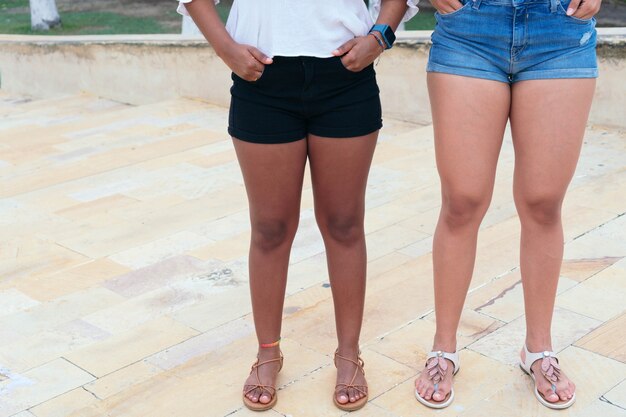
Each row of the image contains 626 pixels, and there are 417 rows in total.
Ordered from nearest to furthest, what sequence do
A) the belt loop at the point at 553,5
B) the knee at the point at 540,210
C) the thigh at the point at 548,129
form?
the belt loop at the point at 553,5
the thigh at the point at 548,129
the knee at the point at 540,210

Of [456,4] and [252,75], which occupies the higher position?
[456,4]

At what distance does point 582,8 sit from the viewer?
2645mm

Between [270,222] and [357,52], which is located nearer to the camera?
[357,52]

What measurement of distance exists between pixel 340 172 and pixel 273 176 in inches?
8.1

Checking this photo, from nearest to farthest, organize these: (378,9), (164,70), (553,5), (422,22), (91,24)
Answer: (553,5), (378,9), (164,70), (422,22), (91,24)

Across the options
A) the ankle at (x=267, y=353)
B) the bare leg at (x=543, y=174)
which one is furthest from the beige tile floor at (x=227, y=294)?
the bare leg at (x=543, y=174)

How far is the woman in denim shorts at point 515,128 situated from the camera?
267cm

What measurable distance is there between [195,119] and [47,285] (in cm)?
362

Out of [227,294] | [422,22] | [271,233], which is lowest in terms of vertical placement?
[422,22]

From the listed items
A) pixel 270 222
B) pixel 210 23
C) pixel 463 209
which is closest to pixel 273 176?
pixel 270 222

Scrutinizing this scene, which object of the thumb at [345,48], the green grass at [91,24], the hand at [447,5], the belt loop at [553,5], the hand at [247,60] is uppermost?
the belt loop at [553,5]

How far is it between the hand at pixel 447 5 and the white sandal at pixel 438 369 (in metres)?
1.12

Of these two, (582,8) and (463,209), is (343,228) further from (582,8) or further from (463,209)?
(582,8)

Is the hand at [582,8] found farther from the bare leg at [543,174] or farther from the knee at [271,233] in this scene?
the knee at [271,233]
